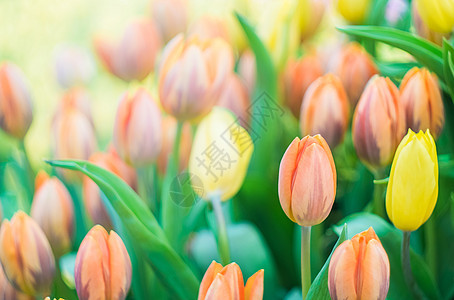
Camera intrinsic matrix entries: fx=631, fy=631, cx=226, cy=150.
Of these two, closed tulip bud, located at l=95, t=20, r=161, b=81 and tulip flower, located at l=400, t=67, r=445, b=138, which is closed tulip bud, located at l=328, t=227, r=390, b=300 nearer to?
tulip flower, located at l=400, t=67, r=445, b=138

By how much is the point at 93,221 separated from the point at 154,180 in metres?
0.07

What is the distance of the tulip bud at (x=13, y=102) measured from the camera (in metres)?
0.50

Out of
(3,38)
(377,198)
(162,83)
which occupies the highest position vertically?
(3,38)

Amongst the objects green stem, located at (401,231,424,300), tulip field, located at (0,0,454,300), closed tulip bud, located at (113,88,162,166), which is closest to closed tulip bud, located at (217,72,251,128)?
tulip field, located at (0,0,454,300)

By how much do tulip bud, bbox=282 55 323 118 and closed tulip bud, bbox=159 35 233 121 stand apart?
0.08 m

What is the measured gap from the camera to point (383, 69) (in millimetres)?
481

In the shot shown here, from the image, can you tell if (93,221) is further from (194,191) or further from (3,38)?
(3,38)

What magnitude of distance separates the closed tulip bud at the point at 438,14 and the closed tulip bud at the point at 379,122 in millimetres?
64

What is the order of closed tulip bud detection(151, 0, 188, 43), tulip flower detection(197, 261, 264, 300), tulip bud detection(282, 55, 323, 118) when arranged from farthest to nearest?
closed tulip bud detection(151, 0, 188, 43)
tulip bud detection(282, 55, 323, 118)
tulip flower detection(197, 261, 264, 300)

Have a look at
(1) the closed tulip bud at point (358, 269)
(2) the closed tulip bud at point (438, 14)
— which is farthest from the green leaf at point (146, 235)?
(2) the closed tulip bud at point (438, 14)

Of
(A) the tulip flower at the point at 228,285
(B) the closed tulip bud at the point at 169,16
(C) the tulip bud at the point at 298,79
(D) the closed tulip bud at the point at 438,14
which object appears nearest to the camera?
(A) the tulip flower at the point at 228,285

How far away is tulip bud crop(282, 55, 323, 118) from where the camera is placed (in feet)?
1.70

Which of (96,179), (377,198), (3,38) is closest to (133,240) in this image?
(96,179)

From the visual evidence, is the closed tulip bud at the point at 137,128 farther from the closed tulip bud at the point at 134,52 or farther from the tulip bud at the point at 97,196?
the closed tulip bud at the point at 134,52
